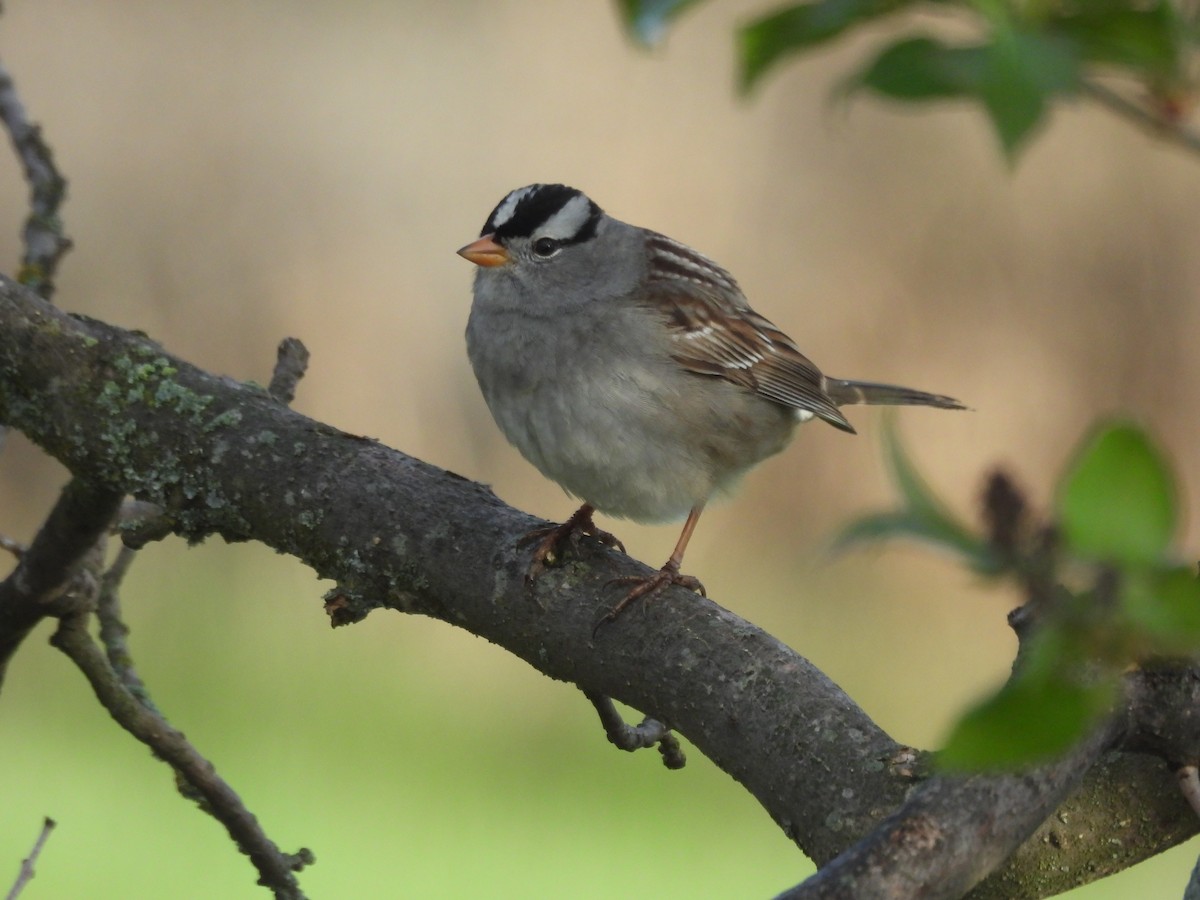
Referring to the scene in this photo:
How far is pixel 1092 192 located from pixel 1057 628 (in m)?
6.21

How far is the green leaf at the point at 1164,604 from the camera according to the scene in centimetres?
55

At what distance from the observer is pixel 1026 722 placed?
1.88 feet

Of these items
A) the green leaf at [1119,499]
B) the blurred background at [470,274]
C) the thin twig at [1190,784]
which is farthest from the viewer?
the blurred background at [470,274]

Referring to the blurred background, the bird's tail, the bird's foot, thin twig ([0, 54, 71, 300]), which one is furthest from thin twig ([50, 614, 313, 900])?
the blurred background

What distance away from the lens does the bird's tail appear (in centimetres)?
369

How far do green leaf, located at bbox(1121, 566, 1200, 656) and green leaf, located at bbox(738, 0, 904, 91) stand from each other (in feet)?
0.81

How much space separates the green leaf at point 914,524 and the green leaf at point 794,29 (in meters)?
0.17

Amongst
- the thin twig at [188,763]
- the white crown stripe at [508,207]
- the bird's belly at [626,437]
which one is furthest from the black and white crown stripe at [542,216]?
the thin twig at [188,763]

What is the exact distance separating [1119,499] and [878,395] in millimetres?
3266

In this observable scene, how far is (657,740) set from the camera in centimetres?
236

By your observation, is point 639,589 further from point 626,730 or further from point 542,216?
point 542,216

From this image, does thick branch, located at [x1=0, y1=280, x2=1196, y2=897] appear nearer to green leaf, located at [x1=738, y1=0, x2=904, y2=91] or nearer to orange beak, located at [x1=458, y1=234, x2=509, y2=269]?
orange beak, located at [x1=458, y1=234, x2=509, y2=269]

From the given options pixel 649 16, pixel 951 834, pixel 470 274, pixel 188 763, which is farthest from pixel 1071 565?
pixel 470 274

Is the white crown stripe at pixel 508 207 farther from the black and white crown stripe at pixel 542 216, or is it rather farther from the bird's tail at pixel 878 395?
the bird's tail at pixel 878 395
